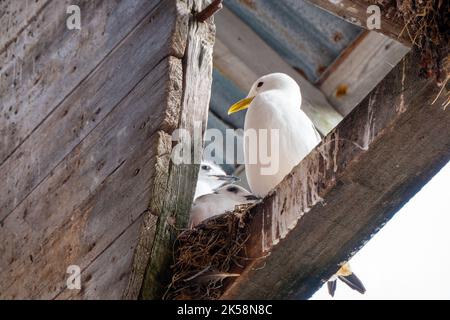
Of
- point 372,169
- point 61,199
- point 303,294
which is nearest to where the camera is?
point 372,169

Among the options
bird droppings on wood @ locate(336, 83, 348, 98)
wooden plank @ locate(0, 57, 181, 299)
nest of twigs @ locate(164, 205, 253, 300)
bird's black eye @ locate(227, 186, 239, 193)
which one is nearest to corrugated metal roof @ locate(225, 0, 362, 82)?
bird droppings on wood @ locate(336, 83, 348, 98)

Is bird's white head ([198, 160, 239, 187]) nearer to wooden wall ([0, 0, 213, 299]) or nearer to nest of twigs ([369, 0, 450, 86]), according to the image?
wooden wall ([0, 0, 213, 299])

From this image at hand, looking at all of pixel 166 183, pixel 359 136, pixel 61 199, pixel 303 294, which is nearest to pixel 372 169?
pixel 359 136

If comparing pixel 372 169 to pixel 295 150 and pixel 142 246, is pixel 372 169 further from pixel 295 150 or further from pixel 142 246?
pixel 295 150

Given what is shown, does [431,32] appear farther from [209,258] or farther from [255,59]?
[255,59]

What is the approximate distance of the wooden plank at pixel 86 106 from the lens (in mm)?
3043

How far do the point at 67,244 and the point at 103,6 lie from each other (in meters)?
0.87

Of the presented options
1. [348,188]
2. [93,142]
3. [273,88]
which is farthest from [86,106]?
[273,88]

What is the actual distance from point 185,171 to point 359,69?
199cm

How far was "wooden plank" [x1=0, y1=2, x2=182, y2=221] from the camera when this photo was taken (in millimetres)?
3043

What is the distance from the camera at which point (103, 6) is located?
333 cm

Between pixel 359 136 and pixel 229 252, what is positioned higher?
pixel 359 136

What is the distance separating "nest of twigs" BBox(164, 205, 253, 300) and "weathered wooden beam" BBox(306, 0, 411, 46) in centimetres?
61

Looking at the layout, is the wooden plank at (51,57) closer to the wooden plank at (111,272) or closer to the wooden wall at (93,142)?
the wooden wall at (93,142)
